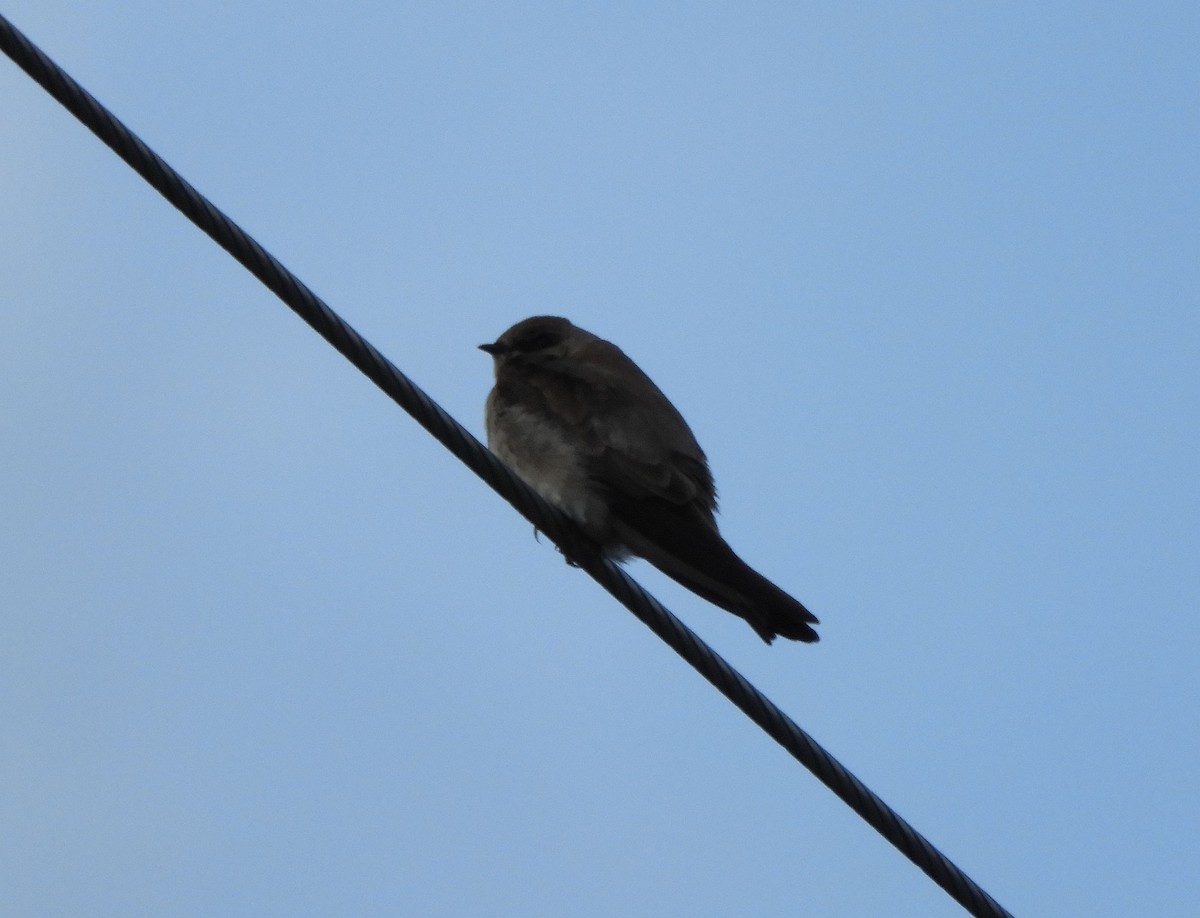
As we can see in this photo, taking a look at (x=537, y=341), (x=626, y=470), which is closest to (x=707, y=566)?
(x=626, y=470)

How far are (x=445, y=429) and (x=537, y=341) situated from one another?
3.35 meters

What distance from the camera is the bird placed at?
16.3 feet

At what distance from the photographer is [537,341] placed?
6.84 meters

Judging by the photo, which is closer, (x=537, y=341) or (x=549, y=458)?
(x=549, y=458)

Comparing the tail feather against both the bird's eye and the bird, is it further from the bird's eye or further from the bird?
the bird's eye

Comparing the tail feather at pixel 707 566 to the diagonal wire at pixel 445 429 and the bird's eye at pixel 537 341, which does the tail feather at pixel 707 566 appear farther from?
the bird's eye at pixel 537 341

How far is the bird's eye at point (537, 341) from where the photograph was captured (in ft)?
22.3

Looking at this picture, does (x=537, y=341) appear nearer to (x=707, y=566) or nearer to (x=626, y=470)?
(x=626, y=470)

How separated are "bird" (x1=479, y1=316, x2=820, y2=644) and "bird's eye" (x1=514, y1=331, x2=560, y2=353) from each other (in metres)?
0.39

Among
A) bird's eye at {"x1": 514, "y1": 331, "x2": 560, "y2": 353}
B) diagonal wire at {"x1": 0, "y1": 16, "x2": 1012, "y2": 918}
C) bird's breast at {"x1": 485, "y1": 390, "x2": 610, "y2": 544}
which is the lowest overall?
diagonal wire at {"x1": 0, "y1": 16, "x2": 1012, "y2": 918}

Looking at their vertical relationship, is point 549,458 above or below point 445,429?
above

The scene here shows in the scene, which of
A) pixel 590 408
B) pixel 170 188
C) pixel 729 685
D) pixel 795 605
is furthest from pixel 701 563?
pixel 170 188

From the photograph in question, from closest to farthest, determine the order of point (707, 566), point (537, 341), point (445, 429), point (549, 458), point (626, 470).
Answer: point (445, 429) < point (707, 566) < point (626, 470) < point (549, 458) < point (537, 341)

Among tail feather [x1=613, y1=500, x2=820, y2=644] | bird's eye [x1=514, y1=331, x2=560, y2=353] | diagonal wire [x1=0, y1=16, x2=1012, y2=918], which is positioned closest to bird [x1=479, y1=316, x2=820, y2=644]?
tail feather [x1=613, y1=500, x2=820, y2=644]
